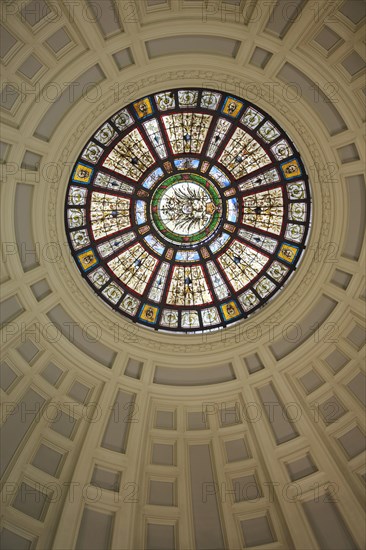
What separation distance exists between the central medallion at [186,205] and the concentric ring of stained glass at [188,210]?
0.11ft

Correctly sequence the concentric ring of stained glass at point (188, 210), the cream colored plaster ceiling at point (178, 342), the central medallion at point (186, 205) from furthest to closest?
the central medallion at point (186, 205)
the concentric ring of stained glass at point (188, 210)
the cream colored plaster ceiling at point (178, 342)

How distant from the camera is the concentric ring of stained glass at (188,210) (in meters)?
Result: 16.0

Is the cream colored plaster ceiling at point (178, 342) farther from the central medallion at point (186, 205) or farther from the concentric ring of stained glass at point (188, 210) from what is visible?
the central medallion at point (186, 205)

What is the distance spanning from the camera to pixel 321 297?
53.1ft

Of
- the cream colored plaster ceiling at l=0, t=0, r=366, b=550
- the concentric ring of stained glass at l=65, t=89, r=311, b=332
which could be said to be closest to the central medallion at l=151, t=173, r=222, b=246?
the concentric ring of stained glass at l=65, t=89, r=311, b=332

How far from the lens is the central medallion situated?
16844 mm

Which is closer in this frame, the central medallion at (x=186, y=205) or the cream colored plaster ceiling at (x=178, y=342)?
the cream colored plaster ceiling at (x=178, y=342)

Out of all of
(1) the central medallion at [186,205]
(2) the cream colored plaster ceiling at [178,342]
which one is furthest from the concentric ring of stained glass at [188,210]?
(2) the cream colored plaster ceiling at [178,342]

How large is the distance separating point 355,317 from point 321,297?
117cm

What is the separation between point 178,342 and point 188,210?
432 cm

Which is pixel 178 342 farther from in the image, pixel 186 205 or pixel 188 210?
pixel 186 205

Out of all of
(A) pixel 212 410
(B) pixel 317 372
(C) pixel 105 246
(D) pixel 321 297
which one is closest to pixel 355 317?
(D) pixel 321 297

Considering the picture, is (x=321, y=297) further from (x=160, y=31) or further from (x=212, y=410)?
(x=160, y=31)

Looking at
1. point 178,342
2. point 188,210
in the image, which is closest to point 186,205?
point 188,210
